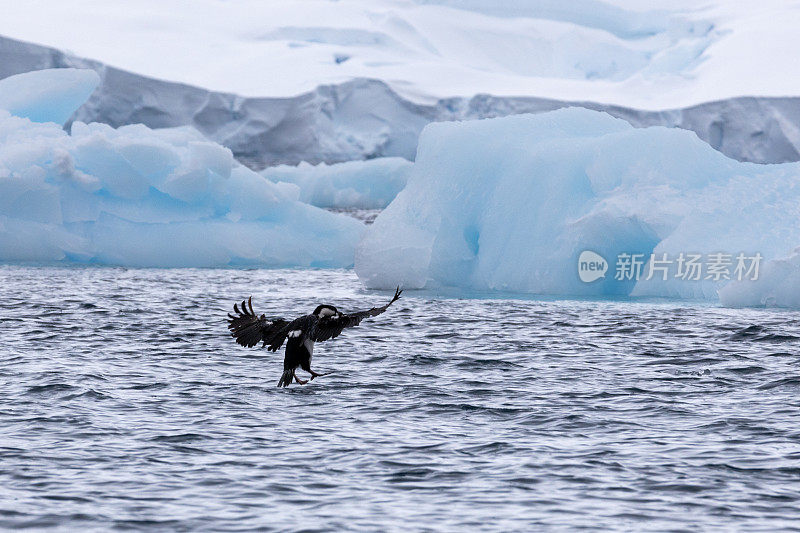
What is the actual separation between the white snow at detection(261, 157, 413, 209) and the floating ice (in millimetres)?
15391

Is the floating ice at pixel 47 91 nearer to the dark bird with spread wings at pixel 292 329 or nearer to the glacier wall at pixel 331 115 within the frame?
the dark bird with spread wings at pixel 292 329

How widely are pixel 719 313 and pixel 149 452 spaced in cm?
884

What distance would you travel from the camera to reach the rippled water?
5.88m

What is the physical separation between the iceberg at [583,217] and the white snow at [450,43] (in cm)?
3295

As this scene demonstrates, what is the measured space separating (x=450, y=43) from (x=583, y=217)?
59143 millimetres

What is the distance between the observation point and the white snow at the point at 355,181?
3919 centimetres

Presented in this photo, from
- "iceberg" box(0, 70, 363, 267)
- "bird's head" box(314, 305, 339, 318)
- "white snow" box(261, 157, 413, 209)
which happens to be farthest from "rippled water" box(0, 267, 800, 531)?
"white snow" box(261, 157, 413, 209)

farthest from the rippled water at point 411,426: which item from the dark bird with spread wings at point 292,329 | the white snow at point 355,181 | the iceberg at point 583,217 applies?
the white snow at point 355,181

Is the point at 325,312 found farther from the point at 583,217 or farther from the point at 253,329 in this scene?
the point at 583,217

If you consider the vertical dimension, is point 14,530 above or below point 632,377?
below

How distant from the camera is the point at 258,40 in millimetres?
66000

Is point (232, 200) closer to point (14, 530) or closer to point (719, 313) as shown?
point (719, 313)

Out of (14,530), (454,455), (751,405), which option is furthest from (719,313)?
(14,530)

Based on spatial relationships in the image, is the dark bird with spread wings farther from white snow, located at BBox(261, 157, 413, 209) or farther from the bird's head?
white snow, located at BBox(261, 157, 413, 209)
